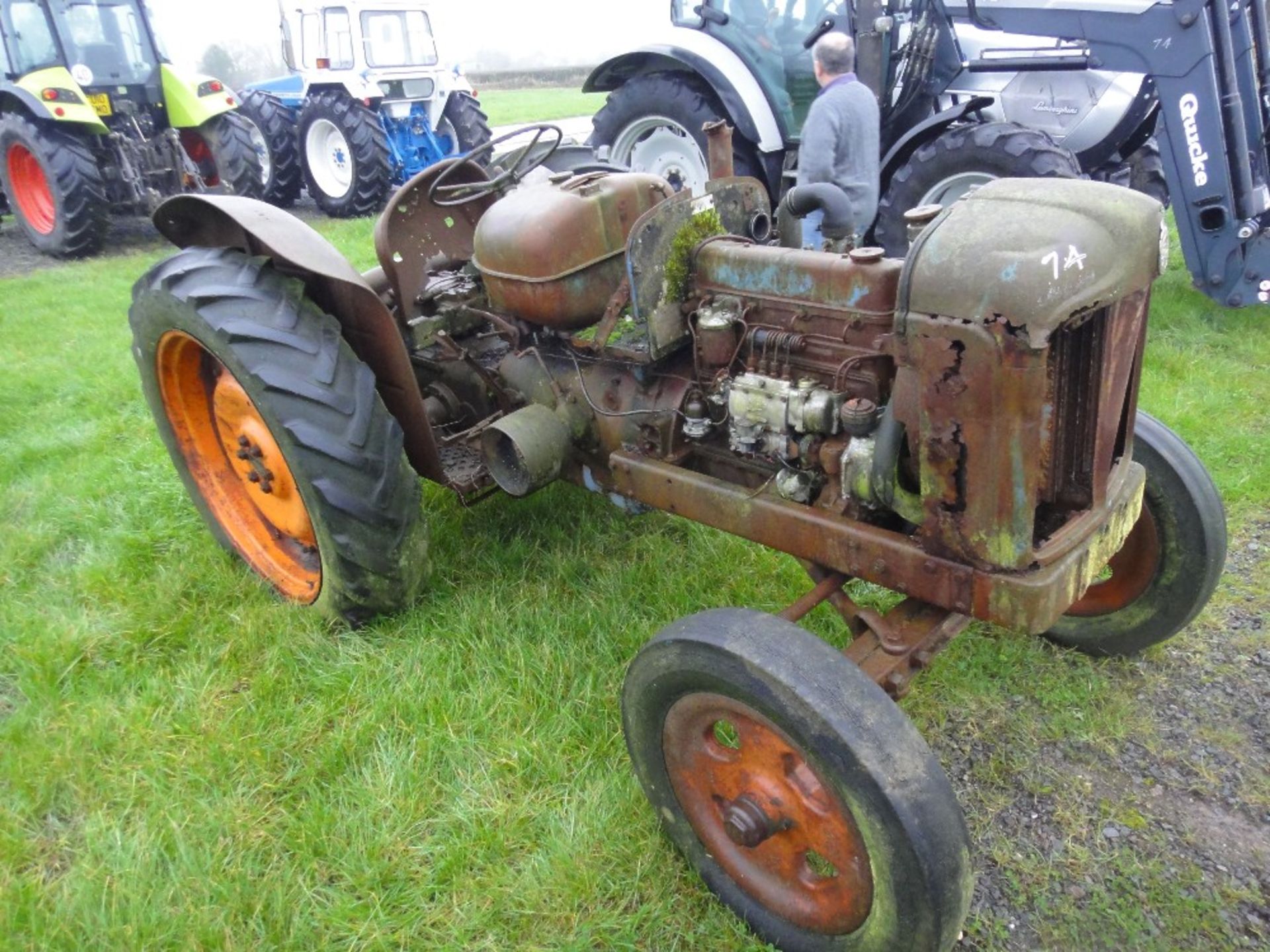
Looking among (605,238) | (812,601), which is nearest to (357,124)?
(605,238)

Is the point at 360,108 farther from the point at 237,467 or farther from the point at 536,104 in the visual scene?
the point at 536,104

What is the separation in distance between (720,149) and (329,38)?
30.6ft

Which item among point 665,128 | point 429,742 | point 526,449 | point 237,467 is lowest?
point 429,742

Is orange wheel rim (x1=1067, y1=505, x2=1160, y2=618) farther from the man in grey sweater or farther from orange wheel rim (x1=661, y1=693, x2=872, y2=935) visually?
the man in grey sweater

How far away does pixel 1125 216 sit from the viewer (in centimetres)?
171

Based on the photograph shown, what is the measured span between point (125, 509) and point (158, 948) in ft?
7.05

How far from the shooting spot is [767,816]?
73.0 inches

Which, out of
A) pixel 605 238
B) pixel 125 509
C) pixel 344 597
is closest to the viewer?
pixel 605 238

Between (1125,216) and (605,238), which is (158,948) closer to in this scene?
(605,238)

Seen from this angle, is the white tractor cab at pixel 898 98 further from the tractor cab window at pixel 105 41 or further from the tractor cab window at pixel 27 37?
the tractor cab window at pixel 27 37

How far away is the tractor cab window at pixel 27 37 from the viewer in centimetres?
860

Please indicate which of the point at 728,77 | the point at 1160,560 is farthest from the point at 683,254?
the point at 728,77

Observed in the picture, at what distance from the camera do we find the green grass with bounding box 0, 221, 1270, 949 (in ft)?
6.68

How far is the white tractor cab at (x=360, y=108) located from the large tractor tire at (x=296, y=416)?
24.1 feet
